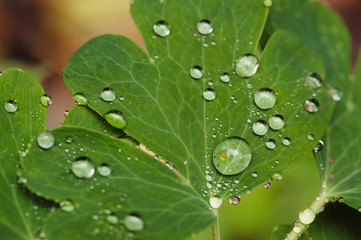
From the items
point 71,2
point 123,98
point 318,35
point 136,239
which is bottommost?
point 136,239

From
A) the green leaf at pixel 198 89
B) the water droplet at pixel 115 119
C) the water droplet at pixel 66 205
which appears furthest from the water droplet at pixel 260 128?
the water droplet at pixel 66 205

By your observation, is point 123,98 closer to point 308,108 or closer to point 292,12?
point 308,108

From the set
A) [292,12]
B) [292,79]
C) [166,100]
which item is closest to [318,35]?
[292,12]

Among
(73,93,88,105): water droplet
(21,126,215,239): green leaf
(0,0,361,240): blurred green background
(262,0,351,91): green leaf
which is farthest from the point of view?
(0,0,361,240): blurred green background

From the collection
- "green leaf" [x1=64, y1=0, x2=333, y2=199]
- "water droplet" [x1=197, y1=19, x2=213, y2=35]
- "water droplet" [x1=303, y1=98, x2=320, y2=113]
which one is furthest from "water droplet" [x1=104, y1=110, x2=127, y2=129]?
"water droplet" [x1=303, y1=98, x2=320, y2=113]

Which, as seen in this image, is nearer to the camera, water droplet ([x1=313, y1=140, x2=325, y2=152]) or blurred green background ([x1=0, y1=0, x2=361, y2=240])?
water droplet ([x1=313, y1=140, x2=325, y2=152])

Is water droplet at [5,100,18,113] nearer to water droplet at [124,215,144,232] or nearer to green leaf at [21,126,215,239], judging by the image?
green leaf at [21,126,215,239]

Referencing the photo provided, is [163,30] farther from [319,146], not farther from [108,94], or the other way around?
[319,146]
